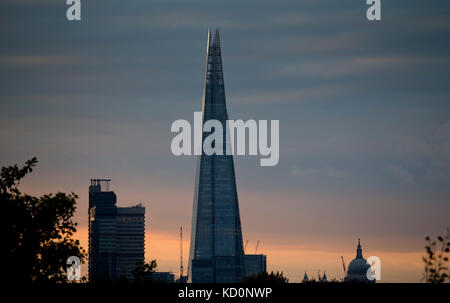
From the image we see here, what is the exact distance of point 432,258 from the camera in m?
47.3

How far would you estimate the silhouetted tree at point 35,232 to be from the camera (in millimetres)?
107250

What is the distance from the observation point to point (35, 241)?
110 meters

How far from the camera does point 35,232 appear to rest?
111 meters

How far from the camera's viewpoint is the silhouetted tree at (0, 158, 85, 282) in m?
107
